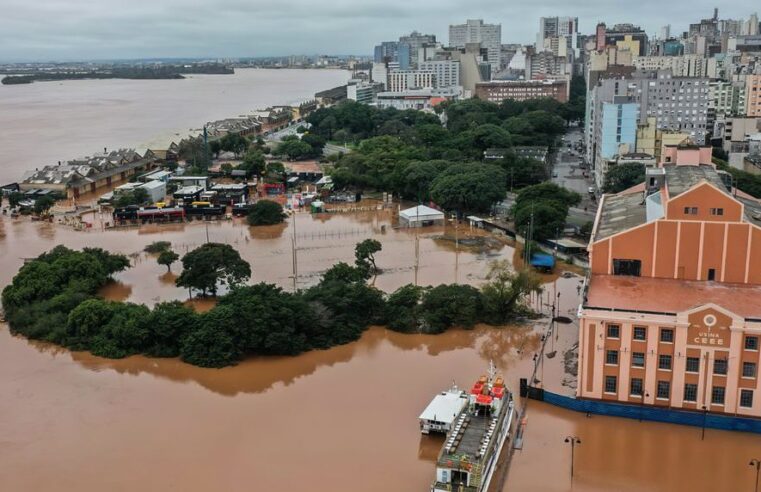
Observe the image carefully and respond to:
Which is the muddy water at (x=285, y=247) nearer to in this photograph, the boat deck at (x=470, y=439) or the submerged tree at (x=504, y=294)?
the submerged tree at (x=504, y=294)

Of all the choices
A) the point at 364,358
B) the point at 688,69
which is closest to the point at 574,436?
the point at 364,358

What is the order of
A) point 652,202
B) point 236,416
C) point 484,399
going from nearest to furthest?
point 484,399 → point 236,416 → point 652,202

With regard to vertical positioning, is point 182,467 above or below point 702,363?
below

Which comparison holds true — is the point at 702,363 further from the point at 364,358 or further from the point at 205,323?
the point at 205,323

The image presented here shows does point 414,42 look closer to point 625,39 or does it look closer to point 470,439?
point 625,39

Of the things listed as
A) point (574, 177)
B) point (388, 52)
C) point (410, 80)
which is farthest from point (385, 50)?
point (574, 177)
